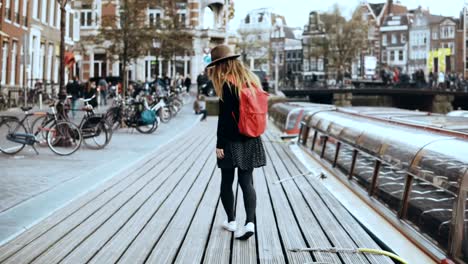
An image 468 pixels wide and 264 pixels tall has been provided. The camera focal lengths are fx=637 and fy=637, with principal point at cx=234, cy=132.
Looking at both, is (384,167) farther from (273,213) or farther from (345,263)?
(345,263)

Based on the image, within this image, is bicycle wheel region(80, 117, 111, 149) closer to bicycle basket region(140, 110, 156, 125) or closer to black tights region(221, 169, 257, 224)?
bicycle basket region(140, 110, 156, 125)

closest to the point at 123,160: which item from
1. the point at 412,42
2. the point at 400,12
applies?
the point at 412,42

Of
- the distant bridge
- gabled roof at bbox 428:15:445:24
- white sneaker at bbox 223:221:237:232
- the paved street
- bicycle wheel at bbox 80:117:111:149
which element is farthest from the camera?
gabled roof at bbox 428:15:445:24

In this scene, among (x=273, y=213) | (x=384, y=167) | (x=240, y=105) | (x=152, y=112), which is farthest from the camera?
(x=152, y=112)

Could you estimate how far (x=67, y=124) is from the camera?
39.5 ft

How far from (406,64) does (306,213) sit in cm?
9196

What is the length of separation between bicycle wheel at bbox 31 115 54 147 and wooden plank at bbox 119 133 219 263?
404cm

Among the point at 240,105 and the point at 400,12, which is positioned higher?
the point at 400,12

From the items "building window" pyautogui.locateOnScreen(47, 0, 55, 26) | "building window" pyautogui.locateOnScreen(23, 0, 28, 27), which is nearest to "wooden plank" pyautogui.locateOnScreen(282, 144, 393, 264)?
"building window" pyautogui.locateOnScreen(23, 0, 28, 27)

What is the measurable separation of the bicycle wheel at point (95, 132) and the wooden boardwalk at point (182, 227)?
4.07m

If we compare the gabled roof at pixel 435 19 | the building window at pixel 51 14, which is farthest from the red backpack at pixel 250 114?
the gabled roof at pixel 435 19

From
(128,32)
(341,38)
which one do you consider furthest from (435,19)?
(128,32)

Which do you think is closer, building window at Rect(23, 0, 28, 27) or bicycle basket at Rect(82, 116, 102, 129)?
bicycle basket at Rect(82, 116, 102, 129)

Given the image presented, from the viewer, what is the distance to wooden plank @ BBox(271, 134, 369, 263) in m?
5.00
